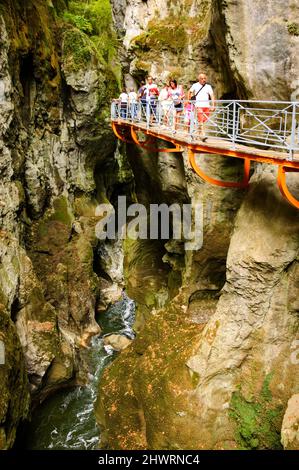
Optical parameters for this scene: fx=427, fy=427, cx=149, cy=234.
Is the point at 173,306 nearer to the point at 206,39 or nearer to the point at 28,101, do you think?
the point at 206,39

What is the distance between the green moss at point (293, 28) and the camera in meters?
9.98

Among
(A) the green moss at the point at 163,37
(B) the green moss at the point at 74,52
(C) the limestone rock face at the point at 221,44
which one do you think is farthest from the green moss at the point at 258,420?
(B) the green moss at the point at 74,52

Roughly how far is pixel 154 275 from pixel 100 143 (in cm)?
938

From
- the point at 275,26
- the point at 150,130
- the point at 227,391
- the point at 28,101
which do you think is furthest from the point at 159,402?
the point at 28,101

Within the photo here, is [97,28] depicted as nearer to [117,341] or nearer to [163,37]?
[163,37]

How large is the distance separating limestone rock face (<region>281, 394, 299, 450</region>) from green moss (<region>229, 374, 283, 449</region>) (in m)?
1.25

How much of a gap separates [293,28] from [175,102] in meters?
4.59

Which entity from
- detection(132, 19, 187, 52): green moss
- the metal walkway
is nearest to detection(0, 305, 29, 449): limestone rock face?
the metal walkway

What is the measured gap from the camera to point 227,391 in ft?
37.1

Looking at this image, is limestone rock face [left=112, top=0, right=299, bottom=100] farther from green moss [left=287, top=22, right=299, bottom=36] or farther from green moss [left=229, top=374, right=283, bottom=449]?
green moss [left=229, top=374, right=283, bottom=449]

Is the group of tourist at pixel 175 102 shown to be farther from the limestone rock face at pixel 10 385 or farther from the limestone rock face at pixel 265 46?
the limestone rock face at pixel 10 385

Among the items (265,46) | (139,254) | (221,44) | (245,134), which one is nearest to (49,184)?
(139,254)

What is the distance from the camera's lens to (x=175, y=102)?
13789 mm

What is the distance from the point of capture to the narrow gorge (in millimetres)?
10664
